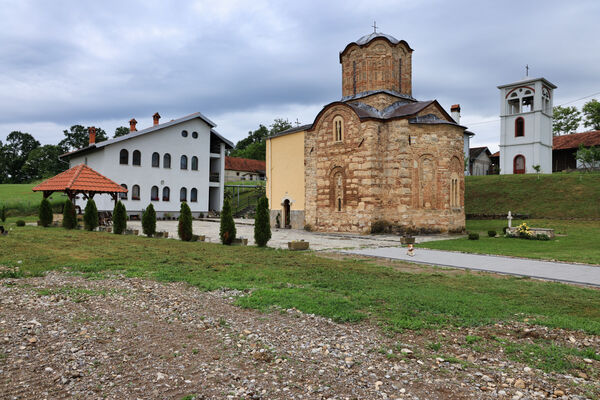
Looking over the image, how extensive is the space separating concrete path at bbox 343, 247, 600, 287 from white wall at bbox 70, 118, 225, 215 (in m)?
23.3

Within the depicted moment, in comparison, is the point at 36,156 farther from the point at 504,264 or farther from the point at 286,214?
the point at 504,264

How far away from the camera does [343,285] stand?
7.54m

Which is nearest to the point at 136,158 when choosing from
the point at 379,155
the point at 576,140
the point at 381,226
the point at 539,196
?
the point at 379,155

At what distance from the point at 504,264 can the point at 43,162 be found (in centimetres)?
6902

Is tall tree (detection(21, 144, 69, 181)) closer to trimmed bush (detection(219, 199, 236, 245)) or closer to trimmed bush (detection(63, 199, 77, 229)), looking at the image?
trimmed bush (detection(63, 199, 77, 229))

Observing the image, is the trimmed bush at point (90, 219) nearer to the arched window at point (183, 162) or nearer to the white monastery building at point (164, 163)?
the white monastery building at point (164, 163)

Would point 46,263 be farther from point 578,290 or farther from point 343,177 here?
point 343,177

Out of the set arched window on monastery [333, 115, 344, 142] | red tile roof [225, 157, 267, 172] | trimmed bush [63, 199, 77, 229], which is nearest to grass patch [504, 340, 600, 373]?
arched window on monastery [333, 115, 344, 142]

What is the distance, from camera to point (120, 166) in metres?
30.4

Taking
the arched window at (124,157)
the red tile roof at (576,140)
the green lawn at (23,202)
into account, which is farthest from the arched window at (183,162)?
the red tile roof at (576,140)

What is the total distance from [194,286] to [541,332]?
18.8 feet

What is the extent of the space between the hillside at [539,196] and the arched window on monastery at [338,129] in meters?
13.6

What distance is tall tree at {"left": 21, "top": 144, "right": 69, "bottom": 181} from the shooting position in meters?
60.3

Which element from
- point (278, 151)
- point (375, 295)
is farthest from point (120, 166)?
point (375, 295)
